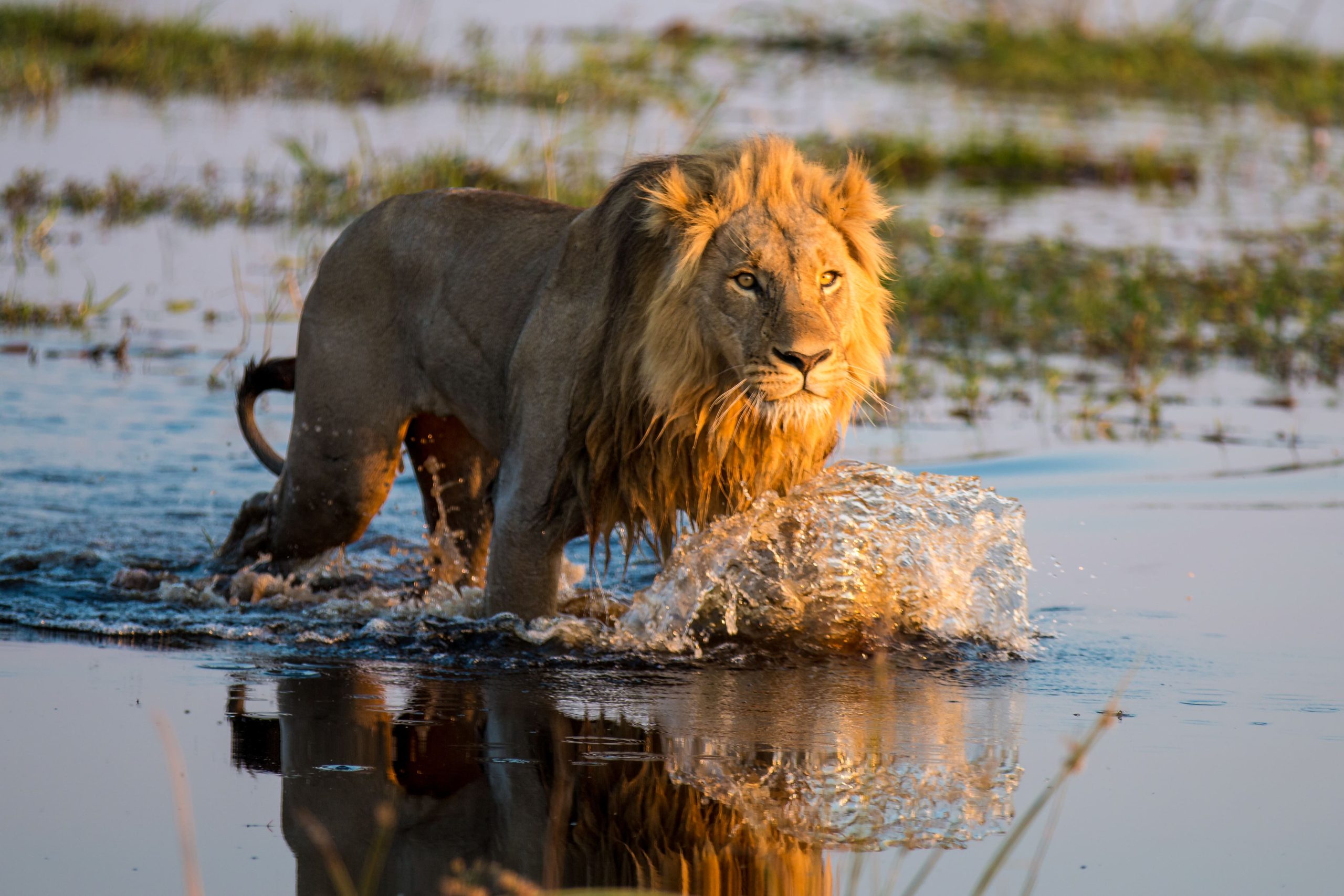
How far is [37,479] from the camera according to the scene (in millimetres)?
6578

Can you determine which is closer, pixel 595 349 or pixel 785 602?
pixel 595 349

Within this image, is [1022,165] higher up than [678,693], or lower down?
higher up

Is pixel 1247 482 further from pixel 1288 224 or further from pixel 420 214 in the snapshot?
pixel 1288 224

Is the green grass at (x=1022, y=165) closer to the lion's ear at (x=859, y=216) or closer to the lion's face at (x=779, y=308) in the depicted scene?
the lion's ear at (x=859, y=216)

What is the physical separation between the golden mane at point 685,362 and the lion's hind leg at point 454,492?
1.06 m

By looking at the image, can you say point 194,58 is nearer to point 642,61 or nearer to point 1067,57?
point 642,61

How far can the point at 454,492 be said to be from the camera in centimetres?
566

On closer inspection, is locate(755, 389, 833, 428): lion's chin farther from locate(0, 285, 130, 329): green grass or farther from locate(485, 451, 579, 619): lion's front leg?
locate(0, 285, 130, 329): green grass

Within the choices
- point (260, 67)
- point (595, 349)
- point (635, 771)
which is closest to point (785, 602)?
point (595, 349)

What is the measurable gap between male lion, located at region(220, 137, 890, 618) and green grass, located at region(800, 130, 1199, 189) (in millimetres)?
9254

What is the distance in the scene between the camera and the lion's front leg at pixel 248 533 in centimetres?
570

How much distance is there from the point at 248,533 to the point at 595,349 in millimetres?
1843

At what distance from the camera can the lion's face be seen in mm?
4031

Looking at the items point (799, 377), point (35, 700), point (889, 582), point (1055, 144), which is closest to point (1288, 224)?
point (1055, 144)
